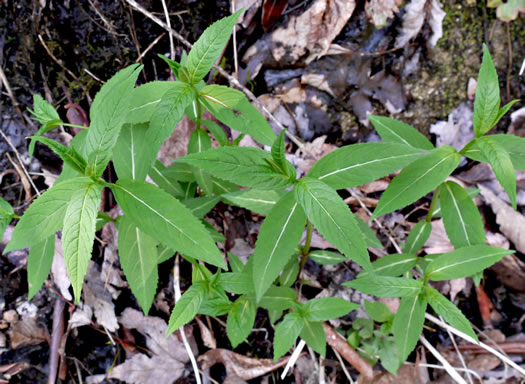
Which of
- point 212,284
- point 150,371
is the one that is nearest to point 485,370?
point 212,284

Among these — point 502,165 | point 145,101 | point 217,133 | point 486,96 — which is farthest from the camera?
point 217,133

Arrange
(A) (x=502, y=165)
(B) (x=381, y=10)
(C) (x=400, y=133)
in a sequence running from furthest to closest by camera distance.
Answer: (B) (x=381, y=10), (C) (x=400, y=133), (A) (x=502, y=165)

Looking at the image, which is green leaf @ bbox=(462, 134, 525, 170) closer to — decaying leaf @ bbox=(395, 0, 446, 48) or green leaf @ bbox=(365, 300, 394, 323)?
green leaf @ bbox=(365, 300, 394, 323)

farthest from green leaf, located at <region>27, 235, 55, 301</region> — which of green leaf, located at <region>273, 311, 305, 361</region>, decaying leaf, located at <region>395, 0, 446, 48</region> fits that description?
decaying leaf, located at <region>395, 0, 446, 48</region>

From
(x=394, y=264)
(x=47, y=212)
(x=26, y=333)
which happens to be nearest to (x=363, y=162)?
(x=394, y=264)

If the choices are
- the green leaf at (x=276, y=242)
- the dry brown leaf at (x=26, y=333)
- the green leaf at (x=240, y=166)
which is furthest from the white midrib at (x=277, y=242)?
the dry brown leaf at (x=26, y=333)

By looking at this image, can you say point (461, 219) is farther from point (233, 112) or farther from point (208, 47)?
point (208, 47)

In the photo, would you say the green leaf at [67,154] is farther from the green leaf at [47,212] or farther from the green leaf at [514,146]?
the green leaf at [514,146]
